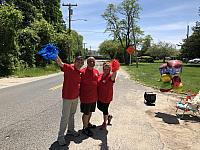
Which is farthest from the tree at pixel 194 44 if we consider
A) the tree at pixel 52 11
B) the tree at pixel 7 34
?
the tree at pixel 7 34

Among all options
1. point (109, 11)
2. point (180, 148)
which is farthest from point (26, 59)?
point (109, 11)

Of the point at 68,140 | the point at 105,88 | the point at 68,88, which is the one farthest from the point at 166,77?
the point at 68,88

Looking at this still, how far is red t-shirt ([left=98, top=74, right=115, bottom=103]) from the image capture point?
306 inches

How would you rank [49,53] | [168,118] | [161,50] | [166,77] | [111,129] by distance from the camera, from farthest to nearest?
[161,50]
[166,77]
[168,118]
[111,129]
[49,53]

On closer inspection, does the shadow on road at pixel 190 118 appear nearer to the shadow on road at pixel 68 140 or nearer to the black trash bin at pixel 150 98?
the black trash bin at pixel 150 98

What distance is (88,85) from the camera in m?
7.23

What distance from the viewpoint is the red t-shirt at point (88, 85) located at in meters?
7.21

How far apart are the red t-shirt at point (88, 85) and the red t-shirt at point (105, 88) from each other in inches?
16.8

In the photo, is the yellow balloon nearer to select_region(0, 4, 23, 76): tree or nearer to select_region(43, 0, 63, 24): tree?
select_region(0, 4, 23, 76): tree

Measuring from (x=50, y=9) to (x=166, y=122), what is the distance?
5485cm

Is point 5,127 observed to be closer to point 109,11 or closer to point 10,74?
point 10,74

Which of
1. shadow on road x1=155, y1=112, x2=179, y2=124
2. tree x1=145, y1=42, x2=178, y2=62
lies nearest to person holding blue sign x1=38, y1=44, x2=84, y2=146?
shadow on road x1=155, y1=112, x2=179, y2=124

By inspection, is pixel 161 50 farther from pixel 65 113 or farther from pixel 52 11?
pixel 65 113

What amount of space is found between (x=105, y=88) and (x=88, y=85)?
708 mm
